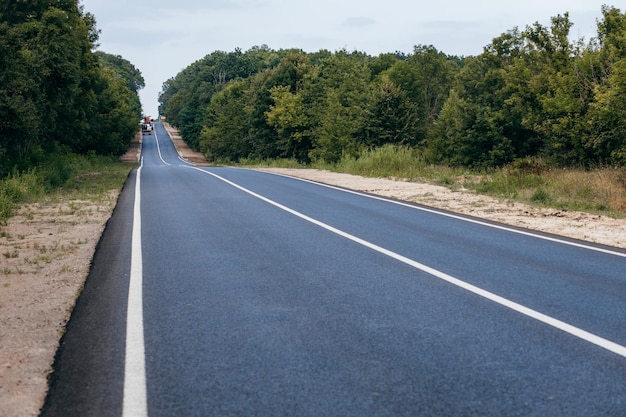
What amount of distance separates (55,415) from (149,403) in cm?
56

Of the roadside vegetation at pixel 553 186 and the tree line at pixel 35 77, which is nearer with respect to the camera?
the roadside vegetation at pixel 553 186

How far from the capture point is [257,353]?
495 cm

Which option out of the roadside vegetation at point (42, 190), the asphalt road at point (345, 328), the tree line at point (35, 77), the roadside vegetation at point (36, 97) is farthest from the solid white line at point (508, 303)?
the tree line at point (35, 77)

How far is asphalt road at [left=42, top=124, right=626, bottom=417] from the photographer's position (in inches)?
160

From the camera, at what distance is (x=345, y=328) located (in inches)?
222

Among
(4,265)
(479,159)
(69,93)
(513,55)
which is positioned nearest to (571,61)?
(479,159)

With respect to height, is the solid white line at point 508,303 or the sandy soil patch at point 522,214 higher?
the solid white line at point 508,303

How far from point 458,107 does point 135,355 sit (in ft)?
177

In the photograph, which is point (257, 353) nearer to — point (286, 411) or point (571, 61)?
point (286, 411)

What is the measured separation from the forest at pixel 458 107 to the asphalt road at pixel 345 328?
18151 millimetres

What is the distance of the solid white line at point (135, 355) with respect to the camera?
13.0ft

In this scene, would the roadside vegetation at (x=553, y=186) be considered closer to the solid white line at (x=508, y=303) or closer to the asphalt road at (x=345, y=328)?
the asphalt road at (x=345, y=328)

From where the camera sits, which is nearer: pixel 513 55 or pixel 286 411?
pixel 286 411

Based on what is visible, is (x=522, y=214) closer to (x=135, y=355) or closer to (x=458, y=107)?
(x=135, y=355)
